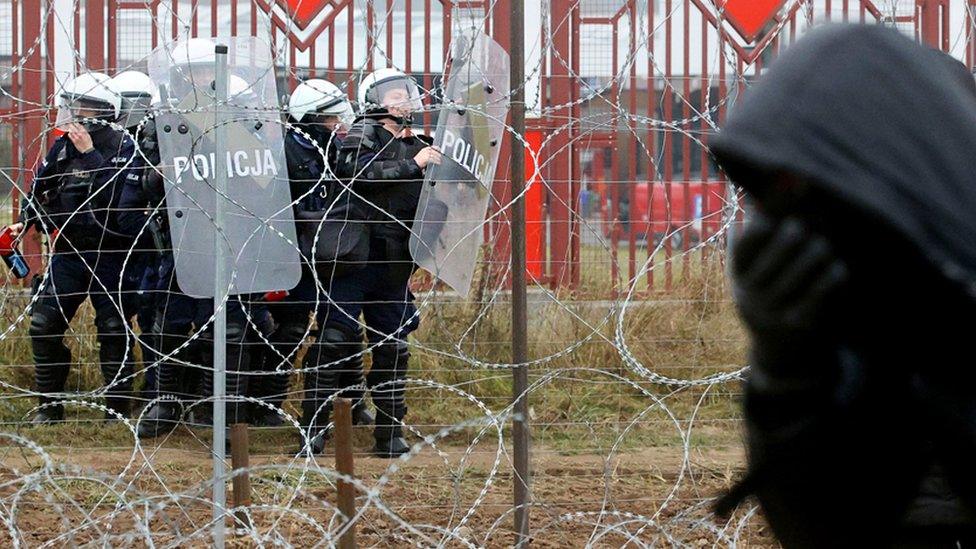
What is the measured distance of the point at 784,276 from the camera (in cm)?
104

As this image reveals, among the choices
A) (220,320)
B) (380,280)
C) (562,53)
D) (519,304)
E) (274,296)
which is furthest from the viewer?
(562,53)

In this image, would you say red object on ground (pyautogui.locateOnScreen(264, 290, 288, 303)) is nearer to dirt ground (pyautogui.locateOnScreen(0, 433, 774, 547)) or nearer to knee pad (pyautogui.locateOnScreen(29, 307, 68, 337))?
dirt ground (pyautogui.locateOnScreen(0, 433, 774, 547))

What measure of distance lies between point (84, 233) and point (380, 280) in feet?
5.27

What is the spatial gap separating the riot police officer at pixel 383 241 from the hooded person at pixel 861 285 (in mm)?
4556

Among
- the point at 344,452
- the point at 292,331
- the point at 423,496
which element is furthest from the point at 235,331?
the point at 344,452

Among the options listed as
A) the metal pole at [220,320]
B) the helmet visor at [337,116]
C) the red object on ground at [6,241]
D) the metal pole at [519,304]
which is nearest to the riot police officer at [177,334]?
the helmet visor at [337,116]

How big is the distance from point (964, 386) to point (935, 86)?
22 cm

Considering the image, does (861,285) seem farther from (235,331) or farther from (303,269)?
(235,331)

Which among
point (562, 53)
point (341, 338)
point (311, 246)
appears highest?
point (562, 53)

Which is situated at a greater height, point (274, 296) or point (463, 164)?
point (463, 164)

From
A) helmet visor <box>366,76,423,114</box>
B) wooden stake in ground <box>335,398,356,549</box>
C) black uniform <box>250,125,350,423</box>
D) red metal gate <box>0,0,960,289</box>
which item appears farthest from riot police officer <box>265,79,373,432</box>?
wooden stake in ground <box>335,398,356,549</box>

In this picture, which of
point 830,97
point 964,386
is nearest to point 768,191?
point 830,97

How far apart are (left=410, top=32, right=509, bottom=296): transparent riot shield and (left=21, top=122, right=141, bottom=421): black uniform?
166cm

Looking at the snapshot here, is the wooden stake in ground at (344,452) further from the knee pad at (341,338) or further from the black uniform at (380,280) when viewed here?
the knee pad at (341,338)
